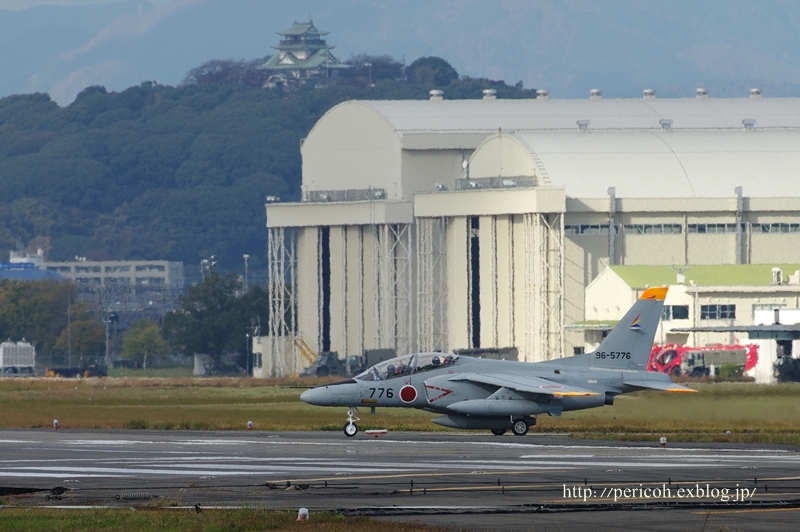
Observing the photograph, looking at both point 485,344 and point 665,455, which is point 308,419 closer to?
point 665,455

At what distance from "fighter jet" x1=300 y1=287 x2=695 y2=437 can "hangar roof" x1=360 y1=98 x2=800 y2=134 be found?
8447 centimetres

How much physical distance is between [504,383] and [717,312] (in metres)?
60.8

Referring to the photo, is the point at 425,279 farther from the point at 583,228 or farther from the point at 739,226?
the point at 739,226

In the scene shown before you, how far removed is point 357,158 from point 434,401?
88.4m

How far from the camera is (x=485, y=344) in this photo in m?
119

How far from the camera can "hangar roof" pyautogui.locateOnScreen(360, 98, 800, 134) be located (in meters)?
134

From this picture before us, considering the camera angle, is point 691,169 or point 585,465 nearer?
point 585,465

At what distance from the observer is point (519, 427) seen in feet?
153

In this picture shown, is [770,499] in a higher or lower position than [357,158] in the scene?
lower

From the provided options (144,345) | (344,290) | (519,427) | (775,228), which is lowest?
(144,345)

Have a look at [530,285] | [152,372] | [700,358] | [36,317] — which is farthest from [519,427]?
[36,317]

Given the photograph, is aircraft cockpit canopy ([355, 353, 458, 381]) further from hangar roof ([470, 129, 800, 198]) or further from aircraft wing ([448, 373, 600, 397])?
hangar roof ([470, 129, 800, 198])

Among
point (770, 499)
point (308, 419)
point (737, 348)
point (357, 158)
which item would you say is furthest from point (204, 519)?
point (357, 158)

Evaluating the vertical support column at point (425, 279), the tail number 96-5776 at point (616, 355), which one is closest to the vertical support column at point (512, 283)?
the vertical support column at point (425, 279)
